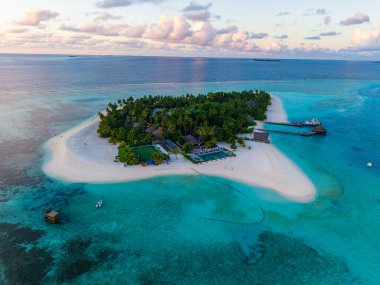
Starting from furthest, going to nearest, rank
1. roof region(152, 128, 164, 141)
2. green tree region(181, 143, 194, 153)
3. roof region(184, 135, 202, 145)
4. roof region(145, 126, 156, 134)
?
1. roof region(145, 126, 156, 134)
2. roof region(152, 128, 164, 141)
3. roof region(184, 135, 202, 145)
4. green tree region(181, 143, 194, 153)

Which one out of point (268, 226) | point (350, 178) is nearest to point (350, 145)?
point (350, 178)

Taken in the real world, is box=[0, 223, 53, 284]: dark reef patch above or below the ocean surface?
below

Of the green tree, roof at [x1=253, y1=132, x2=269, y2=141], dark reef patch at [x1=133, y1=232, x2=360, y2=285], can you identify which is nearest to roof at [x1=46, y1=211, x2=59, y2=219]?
dark reef patch at [x1=133, y1=232, x2=360, y2=285]

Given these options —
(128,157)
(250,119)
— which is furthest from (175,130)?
(250,119)

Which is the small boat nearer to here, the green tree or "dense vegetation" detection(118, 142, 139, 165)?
"dense vegetation" detection(118, 142, 139, 165)

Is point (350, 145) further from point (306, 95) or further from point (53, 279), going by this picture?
point (306, 95)
